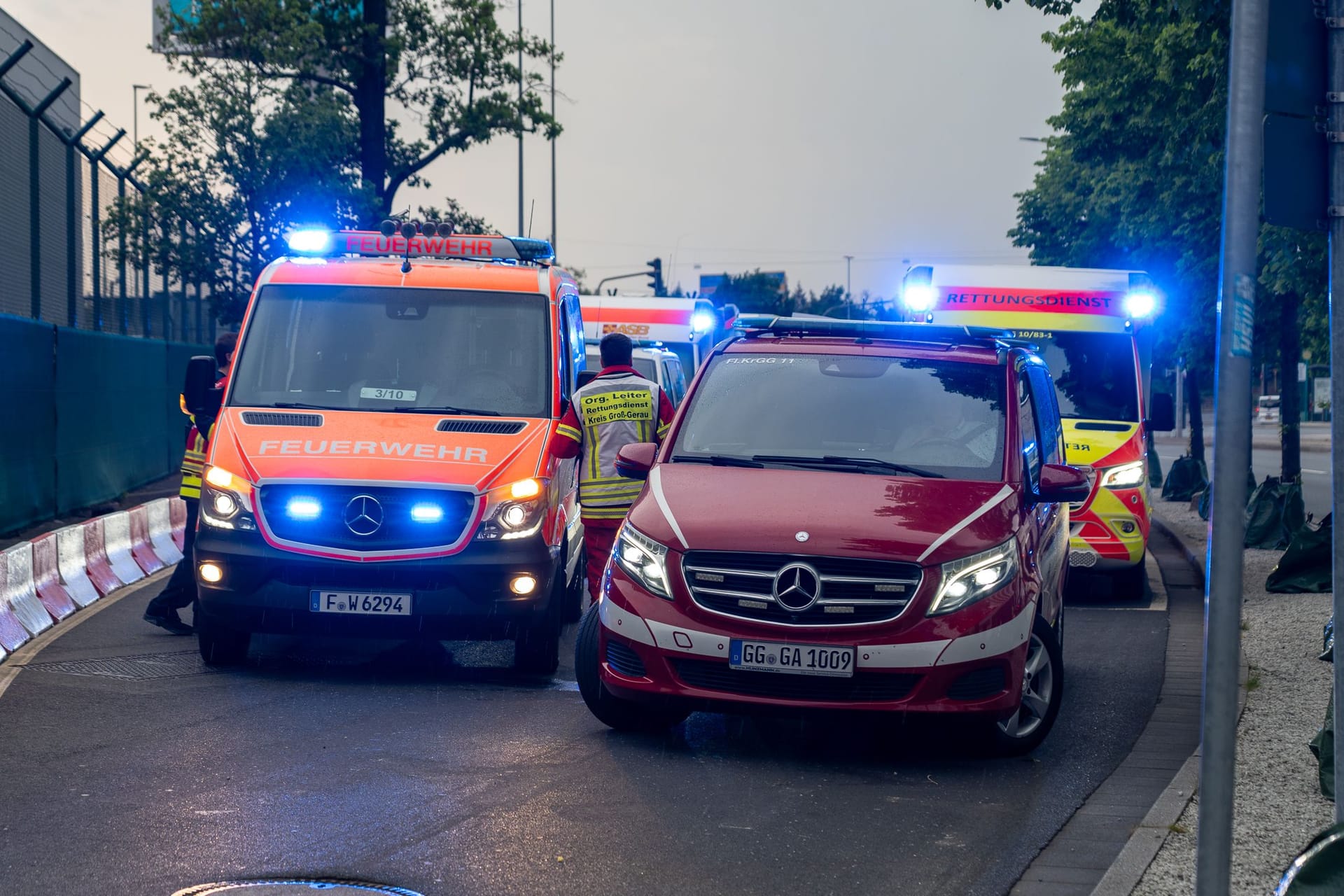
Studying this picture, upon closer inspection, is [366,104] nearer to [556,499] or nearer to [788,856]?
[556,499]

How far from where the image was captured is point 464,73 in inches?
1180

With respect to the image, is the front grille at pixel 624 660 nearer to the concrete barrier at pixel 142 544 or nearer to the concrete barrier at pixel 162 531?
the concrete barrier at pixel 142 544

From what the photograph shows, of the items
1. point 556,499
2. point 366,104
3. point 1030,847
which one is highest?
point 366,104

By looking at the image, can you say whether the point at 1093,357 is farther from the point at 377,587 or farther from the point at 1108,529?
→ the point at 377,587

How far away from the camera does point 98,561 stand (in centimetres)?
1311

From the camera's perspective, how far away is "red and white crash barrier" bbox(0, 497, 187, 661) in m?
10.7

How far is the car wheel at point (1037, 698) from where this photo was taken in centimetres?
760

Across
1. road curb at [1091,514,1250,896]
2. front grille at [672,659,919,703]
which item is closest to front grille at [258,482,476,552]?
front grille at [672,659,919,703]

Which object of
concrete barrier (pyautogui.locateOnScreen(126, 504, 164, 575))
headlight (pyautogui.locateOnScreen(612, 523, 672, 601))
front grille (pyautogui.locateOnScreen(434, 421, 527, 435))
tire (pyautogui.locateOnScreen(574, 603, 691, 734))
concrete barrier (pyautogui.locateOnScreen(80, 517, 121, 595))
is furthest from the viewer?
concrete barrier (pyautogui.locateOnScreen(126, 504, 164, 575))

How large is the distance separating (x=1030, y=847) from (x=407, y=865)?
214 cm

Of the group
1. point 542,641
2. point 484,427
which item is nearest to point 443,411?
point 484,427

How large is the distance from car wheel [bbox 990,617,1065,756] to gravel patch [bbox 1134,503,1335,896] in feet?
2.60

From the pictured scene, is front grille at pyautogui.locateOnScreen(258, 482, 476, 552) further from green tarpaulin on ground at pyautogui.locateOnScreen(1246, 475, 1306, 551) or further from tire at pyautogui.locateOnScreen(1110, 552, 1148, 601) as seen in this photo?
green tarpaulin on ground at pyautogui.locateOnScreen(1246, 475, 1306, 551)

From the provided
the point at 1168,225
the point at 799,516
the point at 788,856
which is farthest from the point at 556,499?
the point at 1168,225
